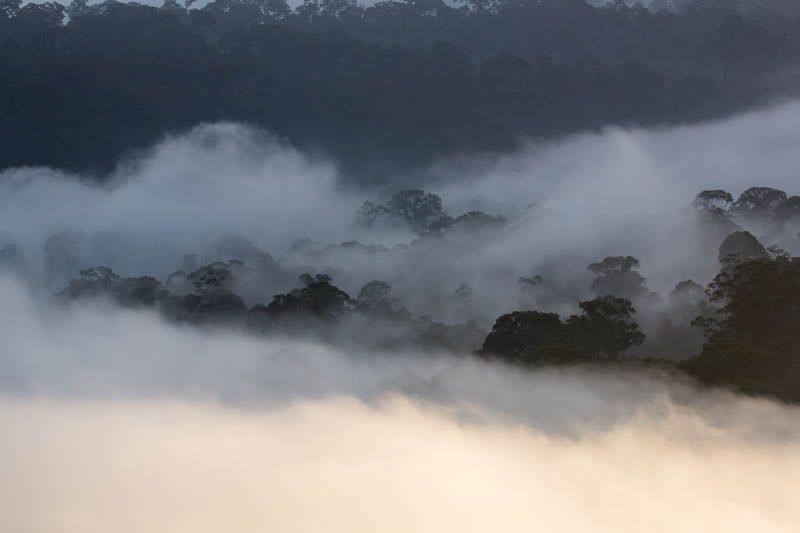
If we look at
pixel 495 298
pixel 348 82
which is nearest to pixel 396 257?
pixel 495 298

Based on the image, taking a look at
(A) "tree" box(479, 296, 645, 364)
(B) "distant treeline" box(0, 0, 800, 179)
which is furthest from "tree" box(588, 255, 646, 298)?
(B) "distant treeline" box(0, 0, 800, 179)

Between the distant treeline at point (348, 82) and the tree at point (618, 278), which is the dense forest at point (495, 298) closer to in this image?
the tree at point (618, 278)

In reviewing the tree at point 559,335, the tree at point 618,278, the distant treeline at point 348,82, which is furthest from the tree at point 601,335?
the distant treeline at point 348,82

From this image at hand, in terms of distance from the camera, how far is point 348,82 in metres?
99.8

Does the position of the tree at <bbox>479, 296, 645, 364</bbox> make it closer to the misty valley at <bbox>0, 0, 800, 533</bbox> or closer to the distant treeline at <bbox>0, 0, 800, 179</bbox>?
the misty valley at <bbox>0, 0, 800, 533</bbox>

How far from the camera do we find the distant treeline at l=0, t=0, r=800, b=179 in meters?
90.3

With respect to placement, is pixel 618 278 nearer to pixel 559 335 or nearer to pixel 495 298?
pixel 495 298

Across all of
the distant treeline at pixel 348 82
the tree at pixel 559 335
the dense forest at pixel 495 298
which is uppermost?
the distant treeline at pixel 348 82

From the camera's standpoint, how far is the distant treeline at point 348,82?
90.3 meters

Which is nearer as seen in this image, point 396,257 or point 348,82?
point 396,257

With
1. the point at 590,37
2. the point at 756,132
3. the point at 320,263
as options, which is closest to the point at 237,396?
the point at 320,263

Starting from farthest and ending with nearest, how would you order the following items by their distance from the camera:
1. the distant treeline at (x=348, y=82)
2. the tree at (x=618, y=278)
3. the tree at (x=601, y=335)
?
the distant treeline at (x=348, y=82) < the tree at (x=618, y=278) < the tree at (x=601, y=335)

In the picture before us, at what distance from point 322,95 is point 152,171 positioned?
16273 millimetres

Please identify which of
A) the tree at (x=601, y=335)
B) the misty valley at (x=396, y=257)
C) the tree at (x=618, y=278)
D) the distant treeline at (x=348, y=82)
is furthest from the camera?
the distant treeline at (x=348, y=82)
